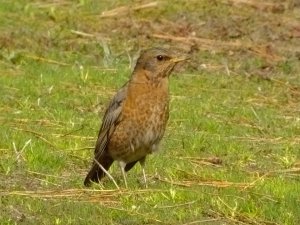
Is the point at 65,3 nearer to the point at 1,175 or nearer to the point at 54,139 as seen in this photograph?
the point at 54,139

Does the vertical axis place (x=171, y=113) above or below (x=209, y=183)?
below

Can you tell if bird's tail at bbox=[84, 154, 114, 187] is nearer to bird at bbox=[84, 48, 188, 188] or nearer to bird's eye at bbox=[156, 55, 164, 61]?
bird at bbox=[84, 48, 188, 188]

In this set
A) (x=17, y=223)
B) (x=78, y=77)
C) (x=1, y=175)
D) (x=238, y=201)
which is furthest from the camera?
(x=78, y=77)

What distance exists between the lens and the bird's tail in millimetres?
10477

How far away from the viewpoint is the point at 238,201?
9727 millimetres

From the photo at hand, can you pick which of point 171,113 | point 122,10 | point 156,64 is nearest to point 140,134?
point 156,64

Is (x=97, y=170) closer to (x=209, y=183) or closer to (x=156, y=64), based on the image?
(x=209, y=183)

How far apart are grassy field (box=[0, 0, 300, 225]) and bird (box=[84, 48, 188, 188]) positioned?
206 millimetres

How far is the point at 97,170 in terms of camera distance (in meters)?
10.6

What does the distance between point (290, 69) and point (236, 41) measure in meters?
1.45

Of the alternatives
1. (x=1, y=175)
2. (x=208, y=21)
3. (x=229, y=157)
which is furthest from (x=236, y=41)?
(x=1, y=175)

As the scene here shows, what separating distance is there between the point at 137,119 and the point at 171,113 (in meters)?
3.17

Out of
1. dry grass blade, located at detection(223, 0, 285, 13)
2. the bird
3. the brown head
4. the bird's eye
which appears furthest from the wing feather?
dry grass blade, located at detection(223, 0, 285, 13)

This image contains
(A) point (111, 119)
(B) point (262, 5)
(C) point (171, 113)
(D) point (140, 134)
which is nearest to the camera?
(D) point (140, 134)
